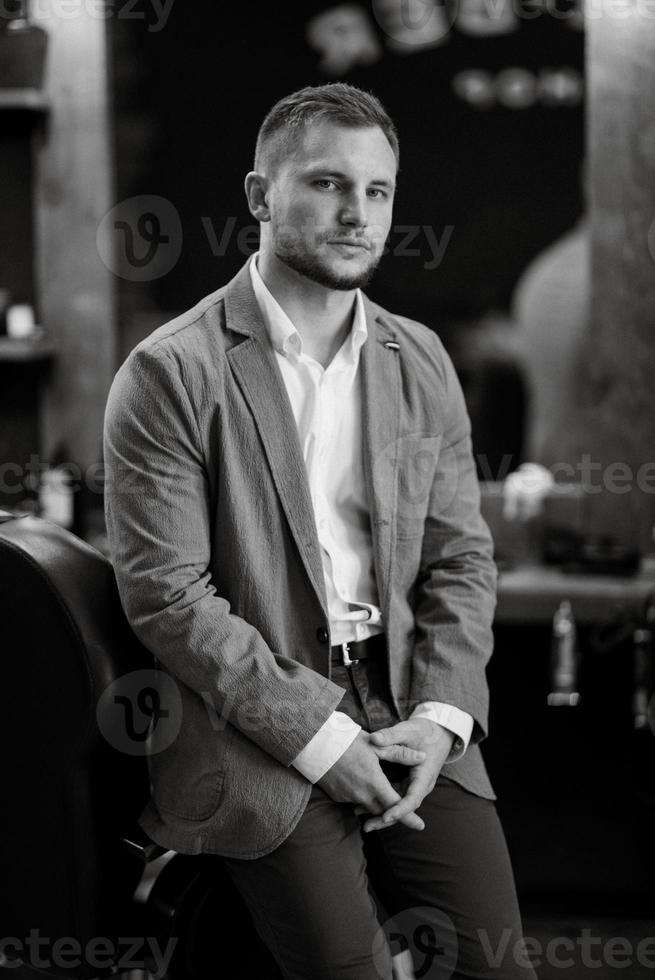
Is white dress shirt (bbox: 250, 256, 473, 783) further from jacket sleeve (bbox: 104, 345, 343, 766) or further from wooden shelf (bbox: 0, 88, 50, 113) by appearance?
wooden shelf (bbox: 0, 88, 50, 113)

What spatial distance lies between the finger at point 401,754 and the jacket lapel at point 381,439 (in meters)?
0.20

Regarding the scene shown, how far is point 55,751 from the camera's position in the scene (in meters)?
1.60

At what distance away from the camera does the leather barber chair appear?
1.59m

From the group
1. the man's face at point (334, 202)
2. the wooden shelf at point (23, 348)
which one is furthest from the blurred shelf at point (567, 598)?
the wooden shelf at point (23, 348)

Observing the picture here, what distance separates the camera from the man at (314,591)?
5.23 feet

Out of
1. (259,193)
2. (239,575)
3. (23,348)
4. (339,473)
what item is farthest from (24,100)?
(239,575)

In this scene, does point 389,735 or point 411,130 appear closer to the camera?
point 389,735

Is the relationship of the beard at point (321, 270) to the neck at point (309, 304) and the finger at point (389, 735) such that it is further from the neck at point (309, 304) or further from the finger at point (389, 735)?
the finger at point (389, 735)

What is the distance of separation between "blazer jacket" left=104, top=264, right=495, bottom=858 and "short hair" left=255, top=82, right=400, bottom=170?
0.21 m

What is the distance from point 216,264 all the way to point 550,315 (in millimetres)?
884

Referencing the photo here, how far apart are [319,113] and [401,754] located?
922 millimetres

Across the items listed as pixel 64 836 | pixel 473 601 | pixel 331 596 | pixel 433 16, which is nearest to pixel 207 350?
pixel 331 596

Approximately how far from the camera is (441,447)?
1.91 meters

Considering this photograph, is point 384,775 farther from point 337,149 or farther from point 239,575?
point 337,149
